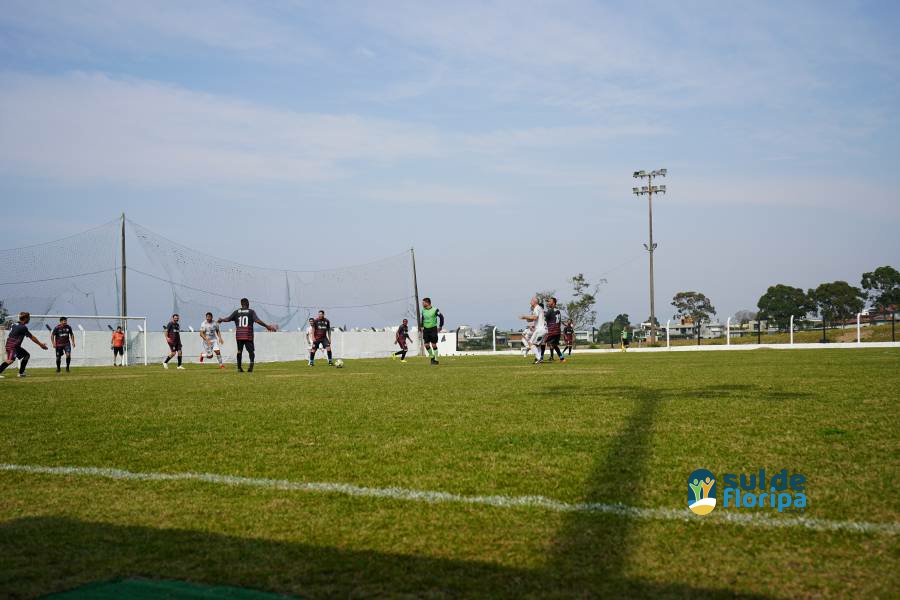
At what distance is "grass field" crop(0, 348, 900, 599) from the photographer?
3059 mm

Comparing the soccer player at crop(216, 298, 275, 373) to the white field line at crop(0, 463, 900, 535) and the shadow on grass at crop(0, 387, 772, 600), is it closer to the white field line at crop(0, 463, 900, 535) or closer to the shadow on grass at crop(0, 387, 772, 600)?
the white field line at crop(0, 463, 900, 535)

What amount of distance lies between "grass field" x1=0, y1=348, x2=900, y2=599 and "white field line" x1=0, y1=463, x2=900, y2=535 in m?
0.03

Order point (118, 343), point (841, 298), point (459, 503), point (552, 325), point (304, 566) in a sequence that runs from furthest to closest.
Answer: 1. point (841, 298)
2. point (118, 343)
3. point (552, 325)
4. point (459, 503)
5. point (304, 566)

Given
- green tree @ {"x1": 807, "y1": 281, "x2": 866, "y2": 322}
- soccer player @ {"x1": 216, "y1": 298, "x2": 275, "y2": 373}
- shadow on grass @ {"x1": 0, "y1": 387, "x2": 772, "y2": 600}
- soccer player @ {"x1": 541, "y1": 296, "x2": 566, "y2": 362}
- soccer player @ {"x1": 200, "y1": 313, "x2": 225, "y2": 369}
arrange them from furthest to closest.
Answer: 1. green tree @ {"x1": 807, "y1": 281, "x2": 866, "y2": 322}
2. soccer player @ {"x1": 200, "y1": 313, "x2": 225, "y2": 369}
3. soccer player @ {"x1": 541, "y1": 296, "x2": 566, "y2": 362}
4. soccer player @ {"x1": 216, "y1": 298, "x2": 275, "y2": 373}
5. shadow on grass @ {"x1": 0, "y1": 387, "x2": 772, "y2": 600}

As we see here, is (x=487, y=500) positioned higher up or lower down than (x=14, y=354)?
lower down

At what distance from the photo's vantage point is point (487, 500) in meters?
4.32

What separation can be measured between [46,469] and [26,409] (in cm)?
526

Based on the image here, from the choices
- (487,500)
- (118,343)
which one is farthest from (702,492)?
(118,343)

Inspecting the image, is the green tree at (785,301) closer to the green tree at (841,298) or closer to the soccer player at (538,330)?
the green tree at (841,298)

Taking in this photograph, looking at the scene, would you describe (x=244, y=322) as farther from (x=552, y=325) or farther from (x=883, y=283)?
(x=883, y=283)

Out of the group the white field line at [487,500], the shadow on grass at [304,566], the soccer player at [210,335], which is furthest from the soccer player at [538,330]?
the shadow on grass at [304,566]

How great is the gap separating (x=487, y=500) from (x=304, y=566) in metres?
1.35

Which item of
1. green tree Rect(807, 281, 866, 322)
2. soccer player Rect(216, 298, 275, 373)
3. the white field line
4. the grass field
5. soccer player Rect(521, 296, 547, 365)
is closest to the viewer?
the grass field

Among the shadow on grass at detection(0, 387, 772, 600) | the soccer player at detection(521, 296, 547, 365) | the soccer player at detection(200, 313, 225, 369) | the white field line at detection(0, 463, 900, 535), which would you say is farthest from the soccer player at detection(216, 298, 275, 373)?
the shadow on grass at detection(0, 387, 772, 600)
